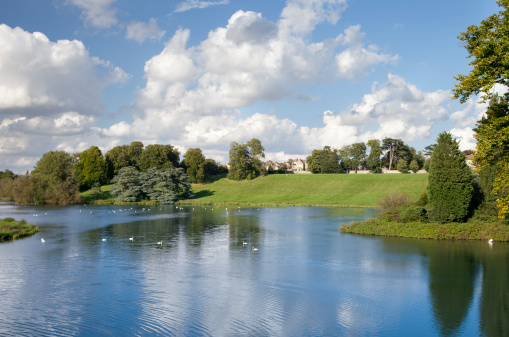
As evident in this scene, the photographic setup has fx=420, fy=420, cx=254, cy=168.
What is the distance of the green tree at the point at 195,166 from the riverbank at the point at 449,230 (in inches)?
2916

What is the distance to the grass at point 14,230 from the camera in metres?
34.4

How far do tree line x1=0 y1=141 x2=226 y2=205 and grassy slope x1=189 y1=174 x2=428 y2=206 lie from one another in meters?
7.05

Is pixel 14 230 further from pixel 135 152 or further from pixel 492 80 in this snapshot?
pixel 135 152

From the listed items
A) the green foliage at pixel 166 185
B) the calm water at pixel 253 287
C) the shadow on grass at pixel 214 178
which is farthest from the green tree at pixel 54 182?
the calm water at pixel 253 287

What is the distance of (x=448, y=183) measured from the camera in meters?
32.2

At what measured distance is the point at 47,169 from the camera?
3428 inches

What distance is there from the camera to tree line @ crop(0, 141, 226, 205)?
8394 centimetres

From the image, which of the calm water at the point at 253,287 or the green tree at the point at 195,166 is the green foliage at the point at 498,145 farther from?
the green tree at the point at 195,166

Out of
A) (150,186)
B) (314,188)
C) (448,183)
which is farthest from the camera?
(314,188)

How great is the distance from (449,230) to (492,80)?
616 inches

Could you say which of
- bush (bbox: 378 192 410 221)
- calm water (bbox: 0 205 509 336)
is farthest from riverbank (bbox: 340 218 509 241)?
calm water (bbox: 0 205 509 336)

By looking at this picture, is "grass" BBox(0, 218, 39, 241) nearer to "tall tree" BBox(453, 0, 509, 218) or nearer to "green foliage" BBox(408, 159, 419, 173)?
"tall tree" BBox(453, 0, 509, 218)

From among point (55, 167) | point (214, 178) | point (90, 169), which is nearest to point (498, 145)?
point (55, 167)

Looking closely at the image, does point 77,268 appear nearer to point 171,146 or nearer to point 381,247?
point 381,247
